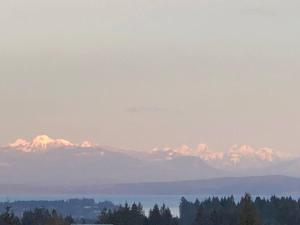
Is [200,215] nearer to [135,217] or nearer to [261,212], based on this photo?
[135,217]

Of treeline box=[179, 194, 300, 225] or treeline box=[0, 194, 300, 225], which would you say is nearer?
treeline box=[0, 194, 300, 225]

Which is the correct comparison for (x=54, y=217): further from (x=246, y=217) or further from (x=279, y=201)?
(x=279, y=201)

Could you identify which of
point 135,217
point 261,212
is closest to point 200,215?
point 135,217

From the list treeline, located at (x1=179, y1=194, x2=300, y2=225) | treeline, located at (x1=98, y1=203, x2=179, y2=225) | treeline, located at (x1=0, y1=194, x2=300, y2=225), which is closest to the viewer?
treeline, located at (x1=98, y1=203, x2=179, y2=225)

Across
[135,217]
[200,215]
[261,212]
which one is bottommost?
[135,217]

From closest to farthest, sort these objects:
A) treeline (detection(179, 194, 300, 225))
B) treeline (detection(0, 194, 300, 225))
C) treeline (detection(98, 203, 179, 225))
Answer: treeline (detection(98, 203, 179, 225))
treeline (detection(0, 194, 300, 225))
treeline (detection(179, 194, 300, 225))

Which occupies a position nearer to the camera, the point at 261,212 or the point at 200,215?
the point at 200,215

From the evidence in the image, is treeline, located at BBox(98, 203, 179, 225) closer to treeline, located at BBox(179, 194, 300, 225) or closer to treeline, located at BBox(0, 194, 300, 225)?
treeline, located at BBox(0, 194, 300, 225)

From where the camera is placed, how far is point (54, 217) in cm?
14312

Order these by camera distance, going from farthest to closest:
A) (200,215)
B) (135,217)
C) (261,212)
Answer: (261,212) < (200,215) < (135,217)

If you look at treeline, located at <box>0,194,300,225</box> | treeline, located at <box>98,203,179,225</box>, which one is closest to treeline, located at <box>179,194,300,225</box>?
treeline, located at <box>0,194,300,225</box>

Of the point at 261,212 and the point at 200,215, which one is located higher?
the point at 261,212

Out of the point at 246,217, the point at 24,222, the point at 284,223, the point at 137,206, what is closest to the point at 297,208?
the point at 284,223

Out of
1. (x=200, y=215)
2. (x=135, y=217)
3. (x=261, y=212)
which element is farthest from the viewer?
(x=261, y=212)
